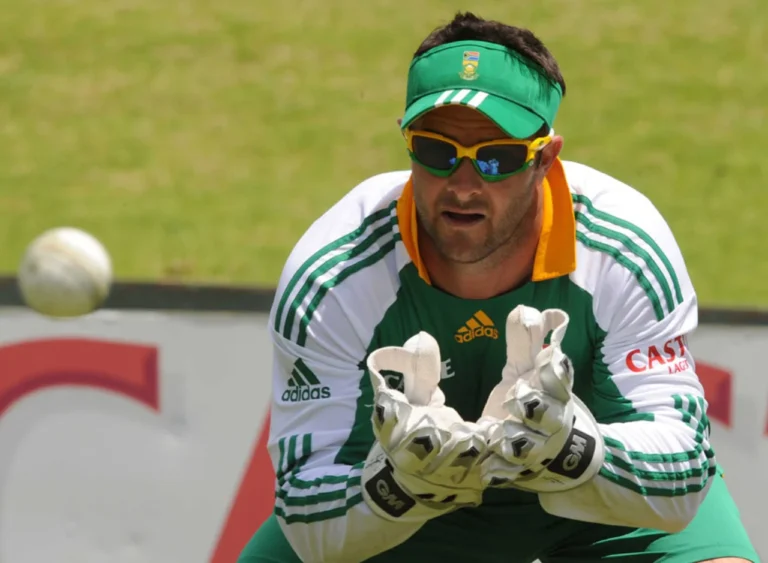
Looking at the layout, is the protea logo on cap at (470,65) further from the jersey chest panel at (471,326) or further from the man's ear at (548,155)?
the jersey chest panel at (471,326)

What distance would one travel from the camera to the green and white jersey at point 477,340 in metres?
3.54

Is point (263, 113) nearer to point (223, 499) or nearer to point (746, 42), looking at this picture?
point (746, 42)

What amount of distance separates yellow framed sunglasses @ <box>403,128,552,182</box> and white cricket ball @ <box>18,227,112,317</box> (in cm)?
209

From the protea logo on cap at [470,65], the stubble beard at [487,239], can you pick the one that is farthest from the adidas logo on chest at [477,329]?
the protea logo on cap at [470,65]

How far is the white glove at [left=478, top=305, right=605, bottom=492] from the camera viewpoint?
10.1 feet

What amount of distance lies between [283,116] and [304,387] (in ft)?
17.3

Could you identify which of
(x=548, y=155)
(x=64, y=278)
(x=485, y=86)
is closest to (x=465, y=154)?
(x=485, y=86)

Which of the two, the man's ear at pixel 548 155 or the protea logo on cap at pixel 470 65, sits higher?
the protea logo on cap at pixel 470 65

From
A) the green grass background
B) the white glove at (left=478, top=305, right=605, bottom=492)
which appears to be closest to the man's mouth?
the white glove at (left=478, top=305, right=605, bottom=492)

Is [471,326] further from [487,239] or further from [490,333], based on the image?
[487,239]

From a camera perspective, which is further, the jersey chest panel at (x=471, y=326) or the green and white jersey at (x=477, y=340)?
the jersey chest panel at (x=471, y=326)

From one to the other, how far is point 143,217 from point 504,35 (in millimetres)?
4521

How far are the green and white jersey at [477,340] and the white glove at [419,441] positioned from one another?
221mm

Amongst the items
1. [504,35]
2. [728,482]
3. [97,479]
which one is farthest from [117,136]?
[504,35]
